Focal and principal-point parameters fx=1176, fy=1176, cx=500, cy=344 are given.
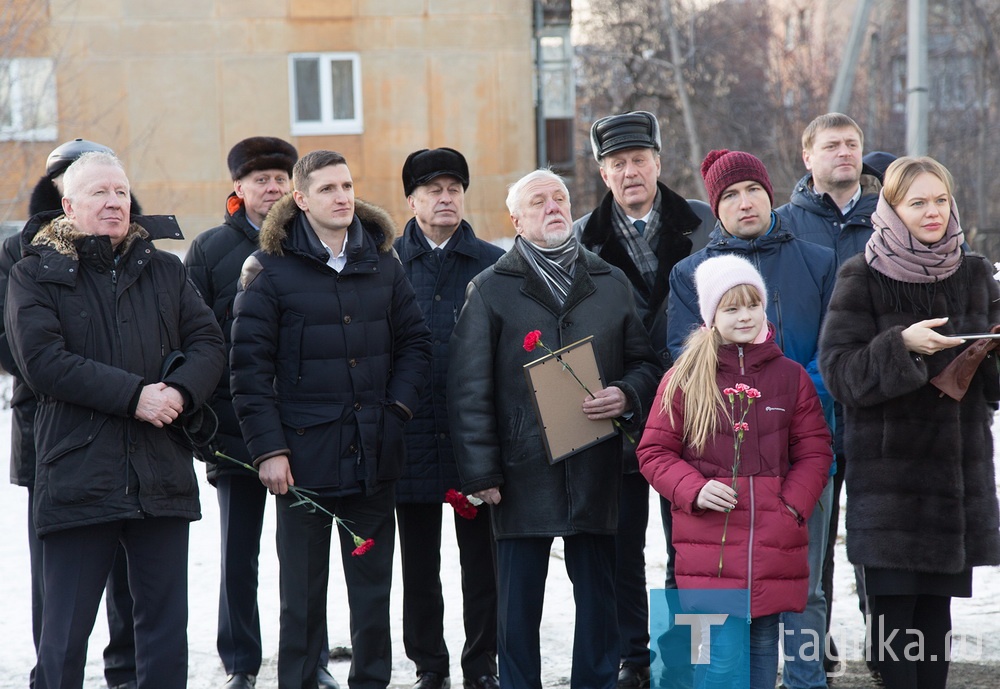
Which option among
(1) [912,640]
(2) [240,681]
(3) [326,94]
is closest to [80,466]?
(2) [240,681]

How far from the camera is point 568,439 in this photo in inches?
174

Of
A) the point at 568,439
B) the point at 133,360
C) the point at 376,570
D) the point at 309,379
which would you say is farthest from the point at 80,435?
the point at 568,439

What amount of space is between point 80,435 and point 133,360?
0.31 metres

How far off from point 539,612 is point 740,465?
3.28ft

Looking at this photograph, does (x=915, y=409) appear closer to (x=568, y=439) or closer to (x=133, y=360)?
(x=568, y=439)

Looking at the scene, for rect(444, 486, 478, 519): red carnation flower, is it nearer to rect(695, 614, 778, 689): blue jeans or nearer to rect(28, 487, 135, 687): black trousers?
rect(695, 614, 778, 689): blue jeans

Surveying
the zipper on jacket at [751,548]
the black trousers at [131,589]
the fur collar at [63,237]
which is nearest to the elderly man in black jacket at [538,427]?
the zipper on jacket at [751,548]

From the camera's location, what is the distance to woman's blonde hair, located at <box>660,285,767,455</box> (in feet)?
13.4

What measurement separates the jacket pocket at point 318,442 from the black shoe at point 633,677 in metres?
1.55

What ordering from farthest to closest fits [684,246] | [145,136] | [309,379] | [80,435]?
[145,136] → [684,246] → [309,379] → [80,435]

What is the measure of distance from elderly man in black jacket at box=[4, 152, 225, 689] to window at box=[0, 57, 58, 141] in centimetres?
1077

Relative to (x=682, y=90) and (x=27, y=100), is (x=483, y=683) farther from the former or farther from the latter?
(x=682, y=90)

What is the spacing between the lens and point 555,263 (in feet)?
14.9

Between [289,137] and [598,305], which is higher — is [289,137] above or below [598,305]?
above
